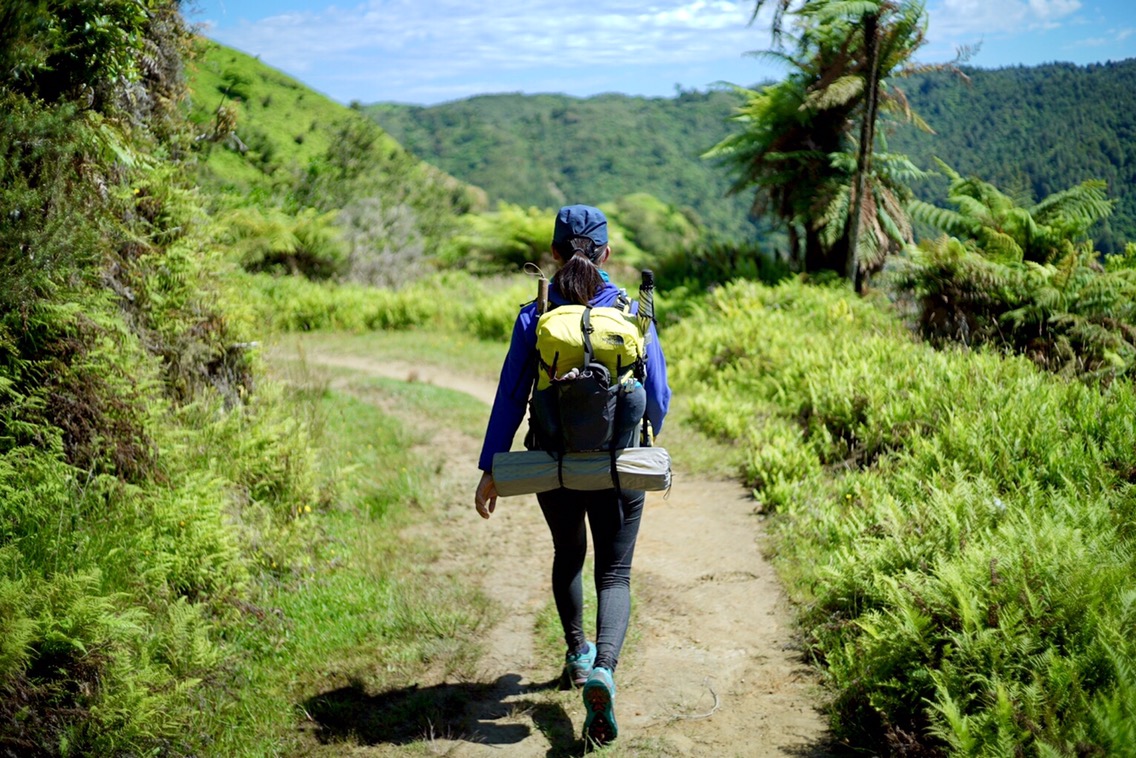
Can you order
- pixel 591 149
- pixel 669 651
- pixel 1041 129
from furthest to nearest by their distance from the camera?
1. pixel 591 149
2. pixel 1041 129
3. pixel 669 651

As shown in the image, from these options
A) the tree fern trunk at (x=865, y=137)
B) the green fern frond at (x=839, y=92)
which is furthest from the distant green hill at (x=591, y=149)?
the tree fern trunk at (x=865, y=137)

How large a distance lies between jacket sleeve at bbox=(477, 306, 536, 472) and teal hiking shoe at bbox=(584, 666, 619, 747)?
0.95 metres

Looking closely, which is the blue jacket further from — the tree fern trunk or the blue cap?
the tree fern trunk

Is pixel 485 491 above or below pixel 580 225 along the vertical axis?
below

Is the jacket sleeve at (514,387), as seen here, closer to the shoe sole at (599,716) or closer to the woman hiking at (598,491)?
the woman hiking at (598,491)

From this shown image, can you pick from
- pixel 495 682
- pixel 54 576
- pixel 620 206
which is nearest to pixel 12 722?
pixel 54 576

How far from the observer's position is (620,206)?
31.9m

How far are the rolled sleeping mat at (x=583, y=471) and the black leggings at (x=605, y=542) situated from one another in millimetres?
185

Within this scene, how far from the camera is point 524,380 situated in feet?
11.5

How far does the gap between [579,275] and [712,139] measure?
86.6 meters

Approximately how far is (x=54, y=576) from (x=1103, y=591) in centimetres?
414

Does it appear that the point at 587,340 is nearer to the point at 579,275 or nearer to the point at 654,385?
the point at 579,275

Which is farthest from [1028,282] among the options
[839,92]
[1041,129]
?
[1041,129]

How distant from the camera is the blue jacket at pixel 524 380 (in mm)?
3436
